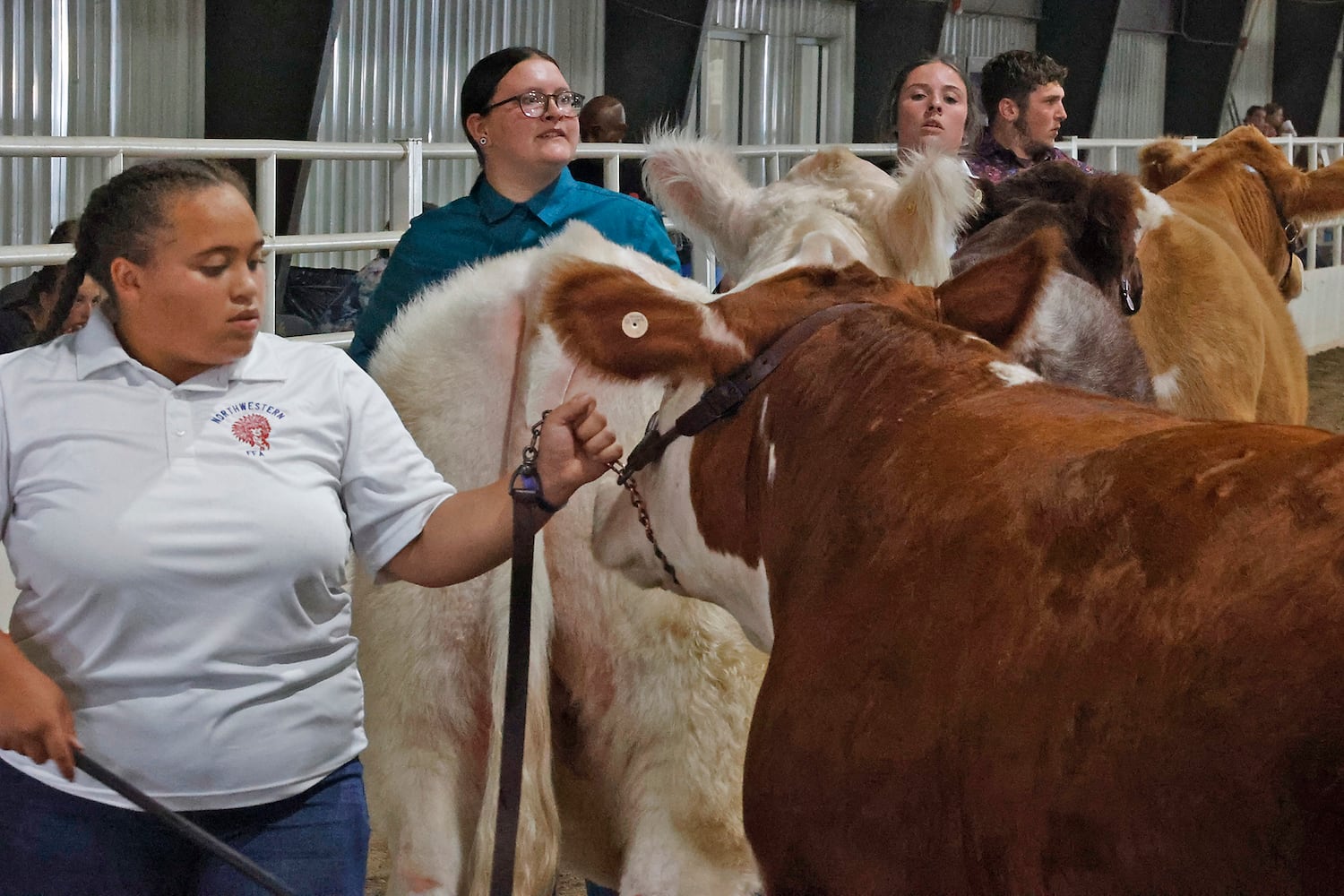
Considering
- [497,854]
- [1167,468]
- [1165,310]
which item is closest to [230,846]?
[497,854]

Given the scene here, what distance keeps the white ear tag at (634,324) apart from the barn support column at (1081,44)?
18125mm

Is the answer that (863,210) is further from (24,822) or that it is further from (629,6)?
(629,6)

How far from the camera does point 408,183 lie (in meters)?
5.67

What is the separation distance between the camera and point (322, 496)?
199cm

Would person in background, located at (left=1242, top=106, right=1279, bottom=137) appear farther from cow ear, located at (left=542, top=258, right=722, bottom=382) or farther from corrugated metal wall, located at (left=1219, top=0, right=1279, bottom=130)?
cow ear, located at (left=542, top=258, right=722, bottom=382)

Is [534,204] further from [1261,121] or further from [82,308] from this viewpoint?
[1261,121]

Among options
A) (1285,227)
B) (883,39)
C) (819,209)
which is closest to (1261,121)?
(883,39)

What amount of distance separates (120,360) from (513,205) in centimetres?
128

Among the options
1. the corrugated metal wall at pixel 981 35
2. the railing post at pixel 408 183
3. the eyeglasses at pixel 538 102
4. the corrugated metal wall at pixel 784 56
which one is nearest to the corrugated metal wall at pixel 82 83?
the railing post at pixel 408 183

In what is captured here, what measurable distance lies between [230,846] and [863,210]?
1.44 meters

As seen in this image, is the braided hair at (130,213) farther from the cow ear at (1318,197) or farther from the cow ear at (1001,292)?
the cow ear at (1318,197)

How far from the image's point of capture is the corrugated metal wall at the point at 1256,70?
22.5 m

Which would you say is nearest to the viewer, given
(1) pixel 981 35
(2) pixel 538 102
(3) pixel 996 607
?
(3) pixel 996 607

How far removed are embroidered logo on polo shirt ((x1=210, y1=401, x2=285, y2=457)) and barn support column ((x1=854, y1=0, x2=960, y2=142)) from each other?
1484 centimetres
